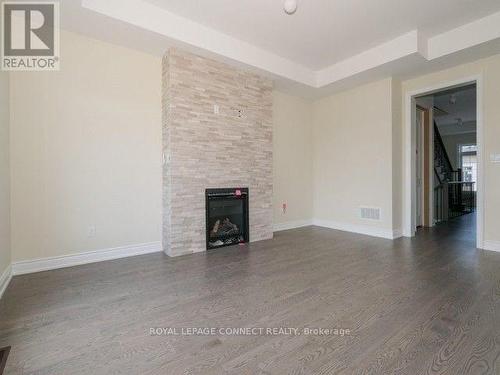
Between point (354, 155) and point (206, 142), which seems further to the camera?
point (354, 155)

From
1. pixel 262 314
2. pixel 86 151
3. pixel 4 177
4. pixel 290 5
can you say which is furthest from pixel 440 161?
pixel 4 177

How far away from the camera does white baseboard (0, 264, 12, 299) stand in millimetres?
2199

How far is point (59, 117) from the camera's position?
2.82 meters

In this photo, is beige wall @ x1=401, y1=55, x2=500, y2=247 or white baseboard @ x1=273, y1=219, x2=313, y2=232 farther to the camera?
white baseboard @ x1=273, y1=219, x2=313, y2=232

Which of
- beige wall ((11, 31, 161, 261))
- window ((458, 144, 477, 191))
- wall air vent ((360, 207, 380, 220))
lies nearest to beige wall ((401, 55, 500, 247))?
wall air vent ((360, 207, 380, 220))

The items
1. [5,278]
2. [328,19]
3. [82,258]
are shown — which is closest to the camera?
[5,278]

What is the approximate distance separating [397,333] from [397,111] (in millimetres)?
3840

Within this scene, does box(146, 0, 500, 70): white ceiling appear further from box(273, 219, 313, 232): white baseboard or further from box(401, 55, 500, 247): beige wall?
box(273, 219, 313, 232): white baseboard

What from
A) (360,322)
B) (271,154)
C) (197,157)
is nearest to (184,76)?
(197,157)

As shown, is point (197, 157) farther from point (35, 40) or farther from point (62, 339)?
point (62, 339)

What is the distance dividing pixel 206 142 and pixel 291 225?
2.51 metres

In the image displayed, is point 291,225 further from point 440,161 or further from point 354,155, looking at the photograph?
point 440,161

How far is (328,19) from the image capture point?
10.2ft

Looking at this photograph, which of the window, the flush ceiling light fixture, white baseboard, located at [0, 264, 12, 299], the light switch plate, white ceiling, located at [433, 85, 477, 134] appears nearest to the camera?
white baseboard, located at [0, 264, 12, 299]
